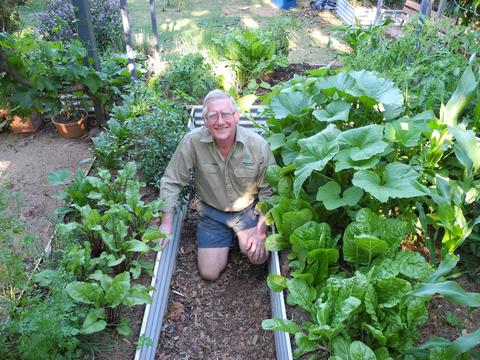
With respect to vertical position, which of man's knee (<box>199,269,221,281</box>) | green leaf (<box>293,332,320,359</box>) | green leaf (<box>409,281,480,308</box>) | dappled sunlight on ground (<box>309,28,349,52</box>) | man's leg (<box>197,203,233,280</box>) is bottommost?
man's knee (<box>199,269,221,281</box>)

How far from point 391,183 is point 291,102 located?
43.2 inches

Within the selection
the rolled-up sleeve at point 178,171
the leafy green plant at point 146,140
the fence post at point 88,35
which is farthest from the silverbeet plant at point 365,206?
the fence post at point 88,35

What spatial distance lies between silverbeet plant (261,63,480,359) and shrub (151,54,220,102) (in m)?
1.47

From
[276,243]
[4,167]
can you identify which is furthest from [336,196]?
[4,167]

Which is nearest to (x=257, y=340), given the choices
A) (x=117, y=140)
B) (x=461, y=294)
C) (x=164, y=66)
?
(x=461, y=294)

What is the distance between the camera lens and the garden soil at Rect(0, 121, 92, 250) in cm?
301

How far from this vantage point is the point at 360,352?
152cm

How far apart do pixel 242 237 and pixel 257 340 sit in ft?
2.24

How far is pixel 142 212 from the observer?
2.34 meters

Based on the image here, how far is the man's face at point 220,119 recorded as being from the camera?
8.07ft

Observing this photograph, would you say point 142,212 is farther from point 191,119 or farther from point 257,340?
point 191,119

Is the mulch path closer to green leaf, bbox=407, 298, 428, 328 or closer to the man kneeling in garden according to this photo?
the man kneeling in garden

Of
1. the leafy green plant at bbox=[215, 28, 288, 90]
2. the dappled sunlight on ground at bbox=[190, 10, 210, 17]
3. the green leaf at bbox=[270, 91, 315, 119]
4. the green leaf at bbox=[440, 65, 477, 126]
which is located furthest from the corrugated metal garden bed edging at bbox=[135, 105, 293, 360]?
the dappled sunlight on ground at bbox=[190, 10, 210, 17]

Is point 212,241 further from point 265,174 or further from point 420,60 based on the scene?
point 420,60
